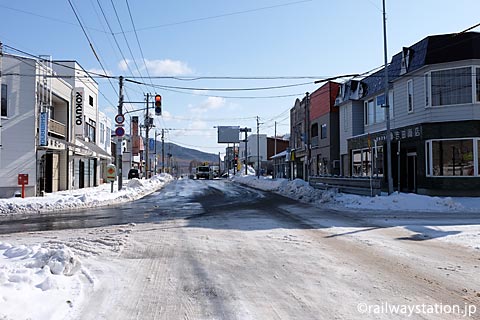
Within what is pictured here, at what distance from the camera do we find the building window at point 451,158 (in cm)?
2239

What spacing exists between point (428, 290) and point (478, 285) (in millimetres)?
900

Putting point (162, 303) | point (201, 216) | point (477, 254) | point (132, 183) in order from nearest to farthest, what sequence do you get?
1. point (162, 303)
2. point (477, 254)
3. point (201, 216)
4. point (132, 183)

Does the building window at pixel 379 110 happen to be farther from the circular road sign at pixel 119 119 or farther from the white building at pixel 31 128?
the white building at pixel 31 128

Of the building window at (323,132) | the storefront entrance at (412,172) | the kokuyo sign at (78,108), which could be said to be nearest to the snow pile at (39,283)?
the storefront entrance at (412,172)

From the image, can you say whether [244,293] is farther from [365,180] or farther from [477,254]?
[365,180]

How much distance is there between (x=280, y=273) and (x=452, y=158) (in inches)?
736

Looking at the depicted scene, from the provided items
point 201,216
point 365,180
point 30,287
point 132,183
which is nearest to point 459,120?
point 365,180

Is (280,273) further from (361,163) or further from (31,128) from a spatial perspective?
(361,163)

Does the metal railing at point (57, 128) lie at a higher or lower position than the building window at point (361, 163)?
higher

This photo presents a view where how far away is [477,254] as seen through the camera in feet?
29.6

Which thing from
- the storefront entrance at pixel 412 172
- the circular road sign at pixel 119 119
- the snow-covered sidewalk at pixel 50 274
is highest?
the circular road sign at pixel 119 119

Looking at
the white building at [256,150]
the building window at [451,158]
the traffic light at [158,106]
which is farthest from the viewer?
the white building at [256,150]

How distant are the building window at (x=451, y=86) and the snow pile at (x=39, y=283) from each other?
70.1 ft

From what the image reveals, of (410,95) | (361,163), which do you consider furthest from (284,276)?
(361,163)
